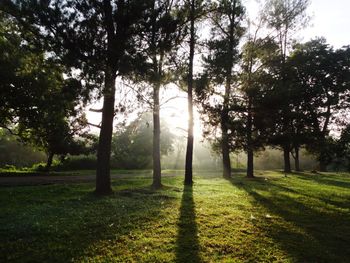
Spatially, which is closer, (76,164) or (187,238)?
(187,238)

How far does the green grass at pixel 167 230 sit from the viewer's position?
5656 millimetres

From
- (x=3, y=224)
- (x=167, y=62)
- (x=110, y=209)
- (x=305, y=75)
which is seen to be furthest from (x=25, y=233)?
(x=305, y=75)

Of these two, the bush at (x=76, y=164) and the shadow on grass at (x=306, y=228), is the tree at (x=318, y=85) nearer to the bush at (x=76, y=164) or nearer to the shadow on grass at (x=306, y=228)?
the shadow on grass at (x=306, y=228)

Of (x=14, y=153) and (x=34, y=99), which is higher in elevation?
(x=34, y=99)

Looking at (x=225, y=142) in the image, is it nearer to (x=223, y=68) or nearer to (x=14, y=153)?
(x=223, y=68)

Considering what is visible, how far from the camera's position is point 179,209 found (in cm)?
980

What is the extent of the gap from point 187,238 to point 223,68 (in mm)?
13189

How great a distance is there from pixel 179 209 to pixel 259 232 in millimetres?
3160

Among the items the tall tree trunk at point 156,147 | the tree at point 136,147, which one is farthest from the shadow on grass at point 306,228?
the tree at point 136,147

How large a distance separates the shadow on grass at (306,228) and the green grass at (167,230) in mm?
23

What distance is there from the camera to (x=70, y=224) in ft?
23.9

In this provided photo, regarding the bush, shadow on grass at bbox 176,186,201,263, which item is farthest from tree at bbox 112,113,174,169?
shadow on grass at bbox 176,186,201,263

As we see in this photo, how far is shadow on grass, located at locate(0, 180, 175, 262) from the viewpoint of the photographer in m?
5.52

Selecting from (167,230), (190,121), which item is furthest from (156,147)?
(167,230)
